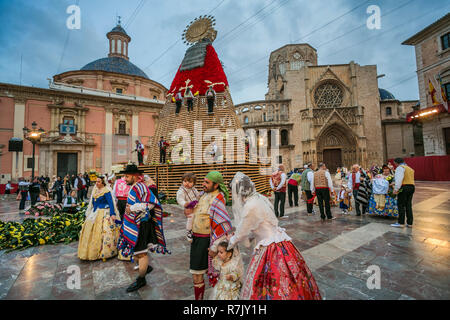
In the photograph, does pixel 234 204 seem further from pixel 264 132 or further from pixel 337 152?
pixel 337 152

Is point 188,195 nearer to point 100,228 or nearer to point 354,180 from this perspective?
point 100,228

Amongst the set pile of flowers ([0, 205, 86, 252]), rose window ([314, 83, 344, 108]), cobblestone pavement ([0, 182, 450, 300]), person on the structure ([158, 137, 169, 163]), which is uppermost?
rose window ([314, 83, 344, 108])

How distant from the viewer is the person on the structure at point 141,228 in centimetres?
275

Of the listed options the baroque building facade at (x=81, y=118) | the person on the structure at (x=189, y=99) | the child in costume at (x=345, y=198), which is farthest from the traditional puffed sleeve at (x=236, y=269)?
the baroque building facade at (x=81, y=118)

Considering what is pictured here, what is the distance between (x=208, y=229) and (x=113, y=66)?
32.7 metres

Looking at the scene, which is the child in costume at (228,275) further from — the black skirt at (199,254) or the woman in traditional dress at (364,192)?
the woman in traditional dress at (364,192)

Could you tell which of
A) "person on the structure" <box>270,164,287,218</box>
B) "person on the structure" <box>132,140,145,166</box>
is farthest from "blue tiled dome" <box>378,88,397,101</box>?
"person on the structure" <box>132,140,145,166</box>

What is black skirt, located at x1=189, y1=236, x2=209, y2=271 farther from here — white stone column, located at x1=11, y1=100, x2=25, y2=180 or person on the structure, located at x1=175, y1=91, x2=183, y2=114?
Answer: white stone column, located at x1=11, y1=100, x2=25, y2=180

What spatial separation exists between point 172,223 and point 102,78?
2680cm

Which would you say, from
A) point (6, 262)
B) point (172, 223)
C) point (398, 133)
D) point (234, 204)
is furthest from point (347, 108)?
point (6, 262)

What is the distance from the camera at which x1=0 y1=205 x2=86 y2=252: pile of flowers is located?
4.39 metres

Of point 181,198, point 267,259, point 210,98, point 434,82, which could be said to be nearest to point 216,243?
point 267,259

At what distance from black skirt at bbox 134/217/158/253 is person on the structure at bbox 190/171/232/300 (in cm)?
88
